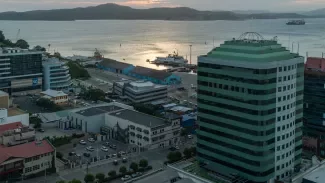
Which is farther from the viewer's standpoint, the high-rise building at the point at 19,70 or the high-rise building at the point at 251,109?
the high-rise building at the point at 19,70

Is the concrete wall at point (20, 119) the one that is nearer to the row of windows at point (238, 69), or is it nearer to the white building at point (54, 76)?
the white building at point (54, 76)

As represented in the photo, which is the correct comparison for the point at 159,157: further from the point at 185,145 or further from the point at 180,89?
the point at 180,89

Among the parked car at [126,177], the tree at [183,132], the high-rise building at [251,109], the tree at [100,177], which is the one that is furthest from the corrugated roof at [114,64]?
the high-rise building at [251,109]

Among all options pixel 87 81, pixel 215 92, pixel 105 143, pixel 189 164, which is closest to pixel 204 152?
pixel 189 164

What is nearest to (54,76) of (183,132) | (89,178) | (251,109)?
(183,132)

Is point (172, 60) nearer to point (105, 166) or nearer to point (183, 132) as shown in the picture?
point (183, 132)
